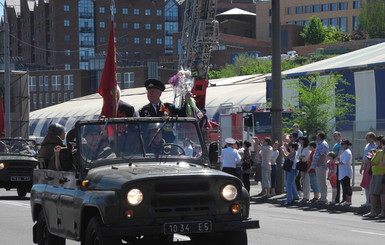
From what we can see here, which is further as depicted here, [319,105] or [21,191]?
[319,105]

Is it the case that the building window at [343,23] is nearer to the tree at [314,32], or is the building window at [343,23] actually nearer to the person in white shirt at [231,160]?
the tree at [314,32]

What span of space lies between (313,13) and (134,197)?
148050 mm

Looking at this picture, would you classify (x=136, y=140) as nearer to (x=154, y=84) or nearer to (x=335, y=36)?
(x=154, y=84)

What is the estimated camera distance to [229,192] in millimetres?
10234

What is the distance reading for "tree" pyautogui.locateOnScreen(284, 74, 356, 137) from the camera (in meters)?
39.5

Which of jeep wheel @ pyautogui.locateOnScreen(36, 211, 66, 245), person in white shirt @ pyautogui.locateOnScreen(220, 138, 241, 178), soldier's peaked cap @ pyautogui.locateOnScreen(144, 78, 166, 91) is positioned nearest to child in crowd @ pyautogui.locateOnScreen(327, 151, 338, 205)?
person in white shirt @ pyautogui.locateOnScreen(220, 138, 241, 178)

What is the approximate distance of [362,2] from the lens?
505 feet

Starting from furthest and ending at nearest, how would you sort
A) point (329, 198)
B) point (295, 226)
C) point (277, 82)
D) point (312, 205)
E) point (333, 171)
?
point (277, 82) → point (329, 198) → point (312, 205) → point (333, 171) → point (295, 226)

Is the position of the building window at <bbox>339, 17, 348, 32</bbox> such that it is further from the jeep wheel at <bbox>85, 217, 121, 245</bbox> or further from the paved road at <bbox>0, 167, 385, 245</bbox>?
the jeep wheel at <bbox>85, 217, 121, 245</bbox>

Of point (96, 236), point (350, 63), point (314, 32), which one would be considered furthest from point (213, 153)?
point (314, 32)

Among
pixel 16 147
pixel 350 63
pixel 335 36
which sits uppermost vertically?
pixel 335 36

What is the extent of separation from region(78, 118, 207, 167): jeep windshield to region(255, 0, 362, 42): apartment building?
5661 inches

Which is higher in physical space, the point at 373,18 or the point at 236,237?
the point at 373,18

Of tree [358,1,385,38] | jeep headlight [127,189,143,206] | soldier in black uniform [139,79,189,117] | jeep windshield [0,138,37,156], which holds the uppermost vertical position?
tree [358,1,385,38]
